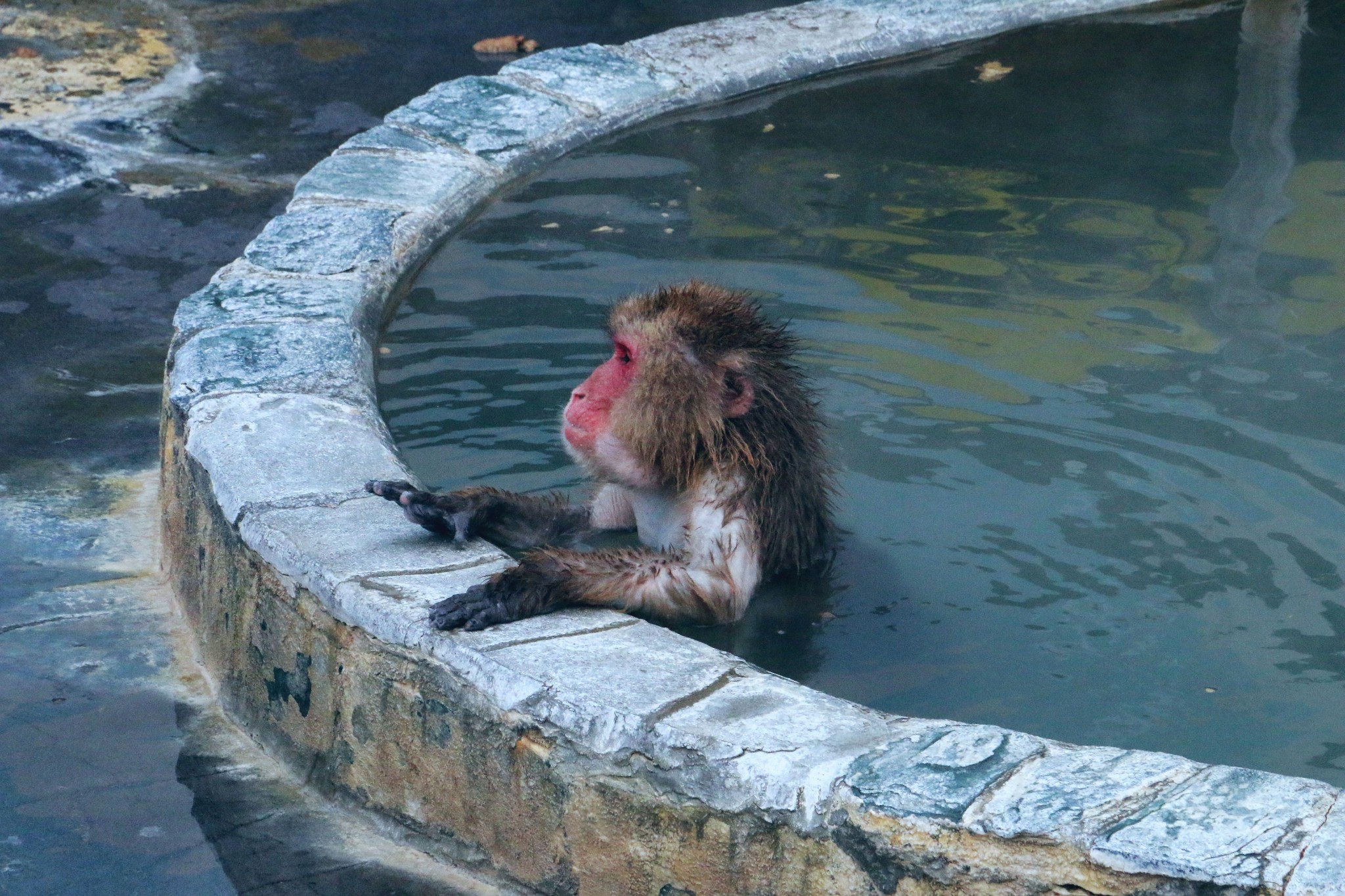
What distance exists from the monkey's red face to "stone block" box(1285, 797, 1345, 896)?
1.85 m

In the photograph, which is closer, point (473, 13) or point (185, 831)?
point (185, 831)

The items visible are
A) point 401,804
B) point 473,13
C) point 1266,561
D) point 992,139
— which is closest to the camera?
point 401,804

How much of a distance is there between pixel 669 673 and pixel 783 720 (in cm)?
26

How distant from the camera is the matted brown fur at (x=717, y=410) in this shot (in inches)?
140

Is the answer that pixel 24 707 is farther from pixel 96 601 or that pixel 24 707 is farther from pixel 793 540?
pixel 793 540

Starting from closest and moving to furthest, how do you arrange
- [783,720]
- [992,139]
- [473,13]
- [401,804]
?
[783,720], [401,804], [992,139], [473,13]

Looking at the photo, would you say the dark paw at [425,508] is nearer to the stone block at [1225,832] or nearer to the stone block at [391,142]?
the stone block at [1225,832]

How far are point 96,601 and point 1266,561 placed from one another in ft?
10.2

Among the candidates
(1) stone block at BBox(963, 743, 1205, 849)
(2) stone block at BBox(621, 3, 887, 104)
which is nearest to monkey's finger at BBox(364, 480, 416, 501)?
(1) stone block at BBox(963, 743, 1205, 849)

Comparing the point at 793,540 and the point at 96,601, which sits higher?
the point at 793,540

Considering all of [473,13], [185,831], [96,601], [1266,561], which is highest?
[473,13]

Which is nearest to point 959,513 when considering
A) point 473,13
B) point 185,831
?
point 185,831

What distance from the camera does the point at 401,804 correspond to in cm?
321

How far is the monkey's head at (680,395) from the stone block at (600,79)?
10.8 feet
